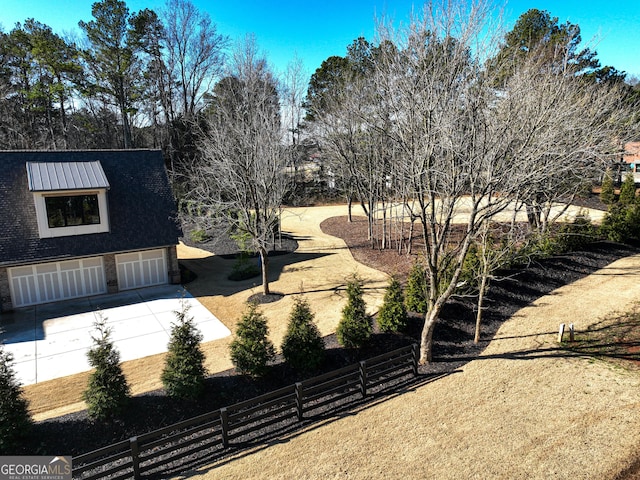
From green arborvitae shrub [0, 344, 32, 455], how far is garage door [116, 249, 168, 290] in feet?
29.6

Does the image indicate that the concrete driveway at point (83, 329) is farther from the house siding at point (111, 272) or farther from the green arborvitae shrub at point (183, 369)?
the green arborvitae shrub at point (183, 369)

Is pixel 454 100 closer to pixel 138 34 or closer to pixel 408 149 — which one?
pixel 408 149

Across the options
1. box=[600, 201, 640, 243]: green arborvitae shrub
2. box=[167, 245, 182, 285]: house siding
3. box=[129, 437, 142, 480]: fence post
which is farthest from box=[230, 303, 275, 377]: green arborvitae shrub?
box=[600, 201, 640, 243]: green arborvitae shrub

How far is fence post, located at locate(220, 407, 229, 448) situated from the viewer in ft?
22.8

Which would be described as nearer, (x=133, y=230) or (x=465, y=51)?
(x=465, y=51)

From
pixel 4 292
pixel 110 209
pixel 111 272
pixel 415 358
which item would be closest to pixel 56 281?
pixel 4 292

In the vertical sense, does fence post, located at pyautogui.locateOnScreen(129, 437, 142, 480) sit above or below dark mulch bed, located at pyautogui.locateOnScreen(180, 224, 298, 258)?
below

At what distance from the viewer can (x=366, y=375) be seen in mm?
8422

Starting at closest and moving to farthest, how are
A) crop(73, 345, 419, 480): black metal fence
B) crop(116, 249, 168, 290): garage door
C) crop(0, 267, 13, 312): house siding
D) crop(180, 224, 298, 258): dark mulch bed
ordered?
crop(73, 345, 419, 480): black metal fence, crop(0, 267, 13, 312): house siding, crop(116, 249, 168, 290): garage door, crop(180, 224, 298, 258): dark mulch bed

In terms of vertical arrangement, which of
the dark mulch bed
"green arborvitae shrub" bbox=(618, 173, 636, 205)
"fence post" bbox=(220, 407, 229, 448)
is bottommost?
"fence post" bbox=(220, 407, 229, 448)

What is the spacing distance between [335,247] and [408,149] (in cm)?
1350

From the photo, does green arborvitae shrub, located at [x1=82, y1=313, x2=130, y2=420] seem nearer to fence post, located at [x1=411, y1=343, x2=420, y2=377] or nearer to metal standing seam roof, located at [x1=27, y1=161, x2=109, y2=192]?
fence post, located at [x1=411, y1=343, x2=420, y2=377]

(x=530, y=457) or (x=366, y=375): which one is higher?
(x=366, y=375)

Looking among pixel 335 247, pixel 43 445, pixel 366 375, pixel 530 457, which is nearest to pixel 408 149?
pixel 366 375
